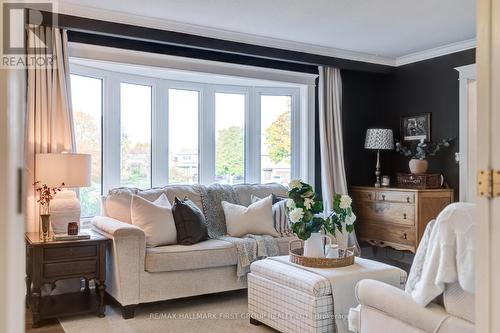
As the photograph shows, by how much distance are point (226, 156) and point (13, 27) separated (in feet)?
15.2

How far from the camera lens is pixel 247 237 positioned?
14.1ft

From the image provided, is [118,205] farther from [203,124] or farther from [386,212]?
[386,212]

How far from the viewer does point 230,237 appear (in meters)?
4.34

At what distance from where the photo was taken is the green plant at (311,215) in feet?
10.7

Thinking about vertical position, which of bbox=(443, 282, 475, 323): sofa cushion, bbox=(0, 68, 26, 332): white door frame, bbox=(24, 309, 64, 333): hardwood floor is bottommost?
bbox=(24, 309, 64, 333): hardwood floor

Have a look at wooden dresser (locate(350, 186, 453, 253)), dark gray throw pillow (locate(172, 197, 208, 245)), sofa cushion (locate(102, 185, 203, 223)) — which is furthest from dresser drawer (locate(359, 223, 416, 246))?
sofa cushion (locate(102, 185, 203, 223))

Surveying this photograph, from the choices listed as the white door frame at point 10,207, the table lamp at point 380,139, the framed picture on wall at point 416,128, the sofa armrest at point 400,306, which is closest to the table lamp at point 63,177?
the sofa armrest at point 400,306

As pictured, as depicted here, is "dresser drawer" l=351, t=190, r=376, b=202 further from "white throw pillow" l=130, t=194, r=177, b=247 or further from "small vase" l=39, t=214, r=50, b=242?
"small vase" l=39, t=214, r=50, b=242

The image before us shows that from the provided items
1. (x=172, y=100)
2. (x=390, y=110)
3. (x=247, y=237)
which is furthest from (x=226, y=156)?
(x=390, y=110)

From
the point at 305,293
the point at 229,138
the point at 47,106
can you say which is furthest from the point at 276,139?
the point at 305,293

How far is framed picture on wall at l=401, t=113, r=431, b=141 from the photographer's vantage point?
17.6ft

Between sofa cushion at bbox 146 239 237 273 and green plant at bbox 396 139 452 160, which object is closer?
sofa cushion at bbox 146 239 237 273

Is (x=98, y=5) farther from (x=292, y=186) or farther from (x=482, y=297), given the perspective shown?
(x=482, y=297)

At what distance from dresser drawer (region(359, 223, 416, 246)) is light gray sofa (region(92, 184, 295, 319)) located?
1.37 metres
